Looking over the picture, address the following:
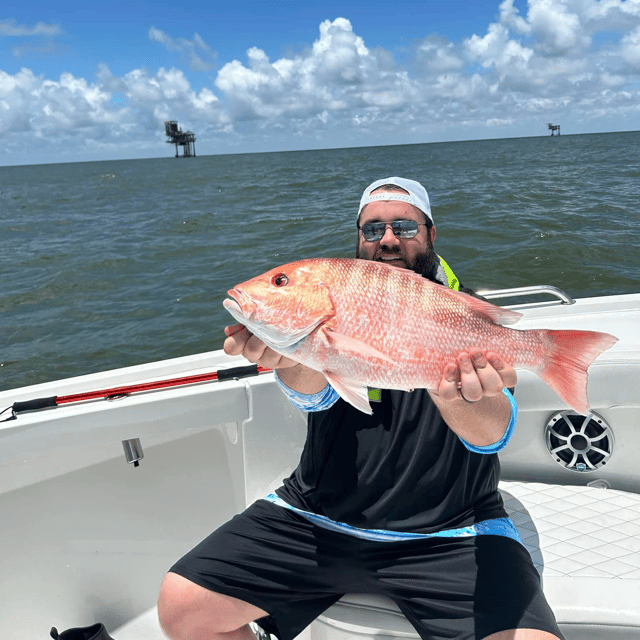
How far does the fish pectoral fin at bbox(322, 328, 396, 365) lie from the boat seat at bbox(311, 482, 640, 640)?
924 mm

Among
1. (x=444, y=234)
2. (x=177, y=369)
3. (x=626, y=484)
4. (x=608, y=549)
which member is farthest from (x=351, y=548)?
(x=444, y=234)

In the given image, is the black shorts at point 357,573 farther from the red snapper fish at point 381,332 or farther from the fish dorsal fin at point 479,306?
the fish dorsal fin at point 479,306

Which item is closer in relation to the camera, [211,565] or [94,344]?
[211,565]

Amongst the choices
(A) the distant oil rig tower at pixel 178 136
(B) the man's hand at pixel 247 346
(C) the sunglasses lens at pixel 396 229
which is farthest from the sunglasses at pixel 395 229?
(A) the distant oil rig tower at pixel 178 136

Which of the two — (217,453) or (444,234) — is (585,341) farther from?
(444,234)

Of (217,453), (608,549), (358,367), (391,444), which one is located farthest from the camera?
(217,453)

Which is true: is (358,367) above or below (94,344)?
above

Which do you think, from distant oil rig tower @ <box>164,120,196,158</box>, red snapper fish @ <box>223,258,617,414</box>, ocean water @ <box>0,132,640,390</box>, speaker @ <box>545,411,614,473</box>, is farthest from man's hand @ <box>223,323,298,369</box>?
distant oil rig tower @ <box>164,120,196,158</box>

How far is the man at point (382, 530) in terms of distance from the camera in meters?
1.68

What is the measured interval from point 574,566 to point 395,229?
155 centimetres

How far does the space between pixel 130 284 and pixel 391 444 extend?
1047 cm

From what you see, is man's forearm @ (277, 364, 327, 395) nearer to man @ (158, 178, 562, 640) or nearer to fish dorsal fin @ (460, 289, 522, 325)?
man @ (158, 178, 562, 640)

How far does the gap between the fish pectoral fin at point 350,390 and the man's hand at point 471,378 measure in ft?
0.76

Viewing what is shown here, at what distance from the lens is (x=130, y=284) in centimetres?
1150
